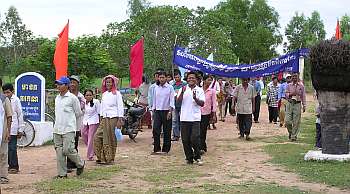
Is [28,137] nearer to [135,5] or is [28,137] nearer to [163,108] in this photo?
[163,108]

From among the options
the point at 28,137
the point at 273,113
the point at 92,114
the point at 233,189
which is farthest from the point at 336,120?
the point at 273,113

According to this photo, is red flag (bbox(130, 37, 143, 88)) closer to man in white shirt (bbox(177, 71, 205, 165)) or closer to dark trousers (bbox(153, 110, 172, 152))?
dark trousers (bbox(153, 110, 172, 152))

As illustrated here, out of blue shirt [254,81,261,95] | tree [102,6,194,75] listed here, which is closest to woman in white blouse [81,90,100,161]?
blue shirt [254,81,261,95]

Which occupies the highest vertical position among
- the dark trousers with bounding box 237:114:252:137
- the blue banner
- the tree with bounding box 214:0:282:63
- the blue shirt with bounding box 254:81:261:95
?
the tree with bounding box 214:0:282:63

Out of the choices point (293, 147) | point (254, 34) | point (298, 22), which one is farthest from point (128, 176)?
point (298, 22)

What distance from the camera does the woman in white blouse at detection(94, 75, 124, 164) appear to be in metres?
10.4

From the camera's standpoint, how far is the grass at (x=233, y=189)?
25.8 ft

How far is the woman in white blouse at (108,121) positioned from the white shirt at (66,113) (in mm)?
1310

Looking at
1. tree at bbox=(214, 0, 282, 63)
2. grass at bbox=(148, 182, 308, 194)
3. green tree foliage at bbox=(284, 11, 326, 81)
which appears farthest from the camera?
green tree foliage at bbox=(284, 11, 326, 81)

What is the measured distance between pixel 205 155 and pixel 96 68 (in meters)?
15.9

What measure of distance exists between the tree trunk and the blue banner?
4.23 m

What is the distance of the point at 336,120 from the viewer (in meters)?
10.3

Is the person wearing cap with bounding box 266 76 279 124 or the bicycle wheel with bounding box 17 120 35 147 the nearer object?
the bicycle wheel with bounding box 17 120 35 147

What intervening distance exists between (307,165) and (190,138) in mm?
2101
